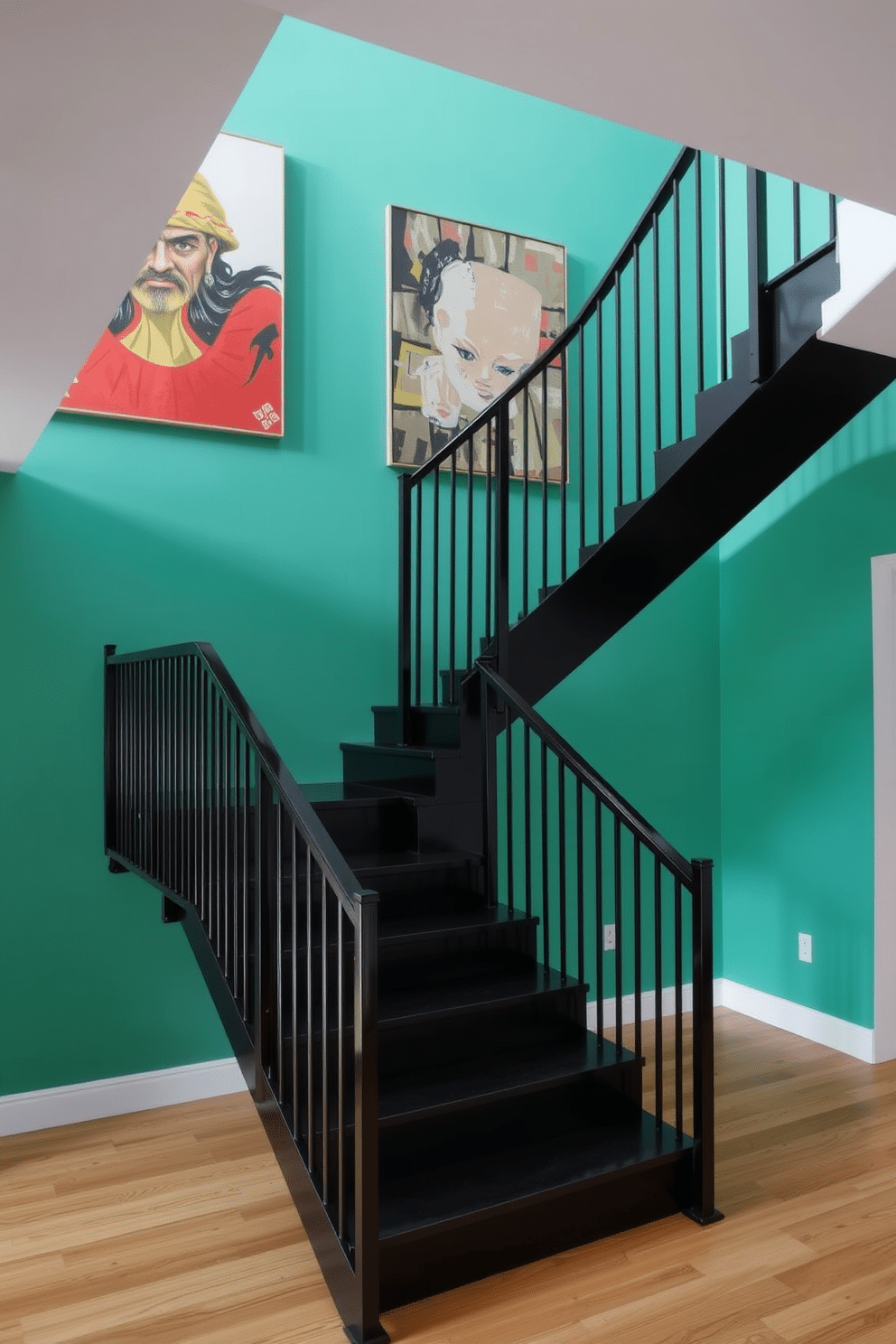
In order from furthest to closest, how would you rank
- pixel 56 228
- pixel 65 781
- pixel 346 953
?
pixel 65 781
pixel 346 953
pixel 56 228

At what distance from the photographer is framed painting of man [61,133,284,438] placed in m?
3.69

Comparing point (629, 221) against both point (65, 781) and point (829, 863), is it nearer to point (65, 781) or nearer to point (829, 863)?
point (829, 863)

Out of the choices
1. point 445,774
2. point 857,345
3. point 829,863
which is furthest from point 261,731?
point 829,863

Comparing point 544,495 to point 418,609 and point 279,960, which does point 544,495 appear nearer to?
point 418,609

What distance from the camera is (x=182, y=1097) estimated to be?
12.0 ft

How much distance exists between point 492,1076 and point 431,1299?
556 mm

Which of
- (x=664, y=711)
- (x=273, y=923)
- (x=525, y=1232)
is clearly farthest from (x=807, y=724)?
(x=273, y=923)

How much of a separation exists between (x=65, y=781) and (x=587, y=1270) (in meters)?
2.42

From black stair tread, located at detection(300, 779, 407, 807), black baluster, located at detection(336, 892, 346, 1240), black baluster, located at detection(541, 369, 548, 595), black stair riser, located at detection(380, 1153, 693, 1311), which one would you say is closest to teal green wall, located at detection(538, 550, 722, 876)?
black baluster, located at detection(541, 369, 548, 595)

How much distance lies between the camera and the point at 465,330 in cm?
432

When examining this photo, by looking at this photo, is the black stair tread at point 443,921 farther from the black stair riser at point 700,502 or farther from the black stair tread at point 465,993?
the black stair riser at point 700,502

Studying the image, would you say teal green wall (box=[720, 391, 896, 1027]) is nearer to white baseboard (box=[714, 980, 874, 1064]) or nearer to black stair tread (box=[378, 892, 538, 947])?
white baseboard (box=[714, 980, 874, 1064])

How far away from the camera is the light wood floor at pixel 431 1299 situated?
2254 millimetres

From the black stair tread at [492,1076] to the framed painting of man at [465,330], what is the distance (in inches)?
95.4
